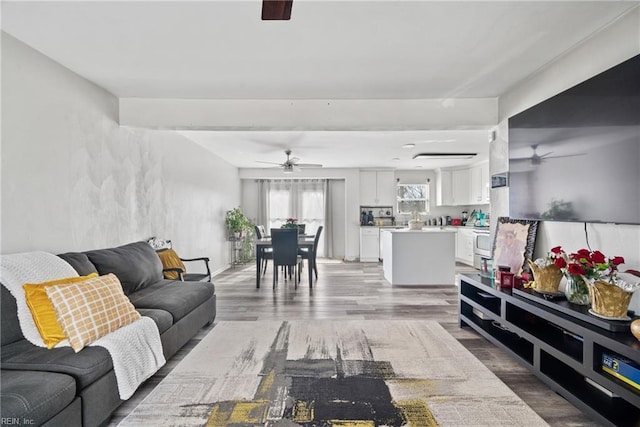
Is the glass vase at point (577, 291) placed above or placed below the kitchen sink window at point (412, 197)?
below

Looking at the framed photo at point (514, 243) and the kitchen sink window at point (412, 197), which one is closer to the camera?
the framed photo at point (514, 243)

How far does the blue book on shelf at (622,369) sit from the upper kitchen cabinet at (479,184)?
18.6 ft

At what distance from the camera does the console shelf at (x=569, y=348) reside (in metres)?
1.65

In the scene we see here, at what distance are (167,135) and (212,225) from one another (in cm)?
217

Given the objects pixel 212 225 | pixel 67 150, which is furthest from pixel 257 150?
pixel 67 150

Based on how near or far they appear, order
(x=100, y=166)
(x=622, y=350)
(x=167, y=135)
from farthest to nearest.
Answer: (x=167, y=135) → (x=100, y=166) → (x=622, y=350)

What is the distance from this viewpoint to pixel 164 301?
271 cm

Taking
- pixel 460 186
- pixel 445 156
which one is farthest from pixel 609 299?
pixel 460 186

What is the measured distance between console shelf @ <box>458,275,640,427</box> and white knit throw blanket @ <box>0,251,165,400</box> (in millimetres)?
2613

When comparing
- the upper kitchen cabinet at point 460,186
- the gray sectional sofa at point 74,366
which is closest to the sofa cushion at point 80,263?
the gray sectional sofa at point 74,366

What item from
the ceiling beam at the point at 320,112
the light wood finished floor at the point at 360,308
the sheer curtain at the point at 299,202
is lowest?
the light wood finished floor at the point at 360,308

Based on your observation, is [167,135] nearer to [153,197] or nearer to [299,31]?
[153,197]

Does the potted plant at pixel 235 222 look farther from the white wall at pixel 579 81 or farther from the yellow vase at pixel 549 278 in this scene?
the yellow vase at pixel 549 278

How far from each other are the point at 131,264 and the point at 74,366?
145 cm
